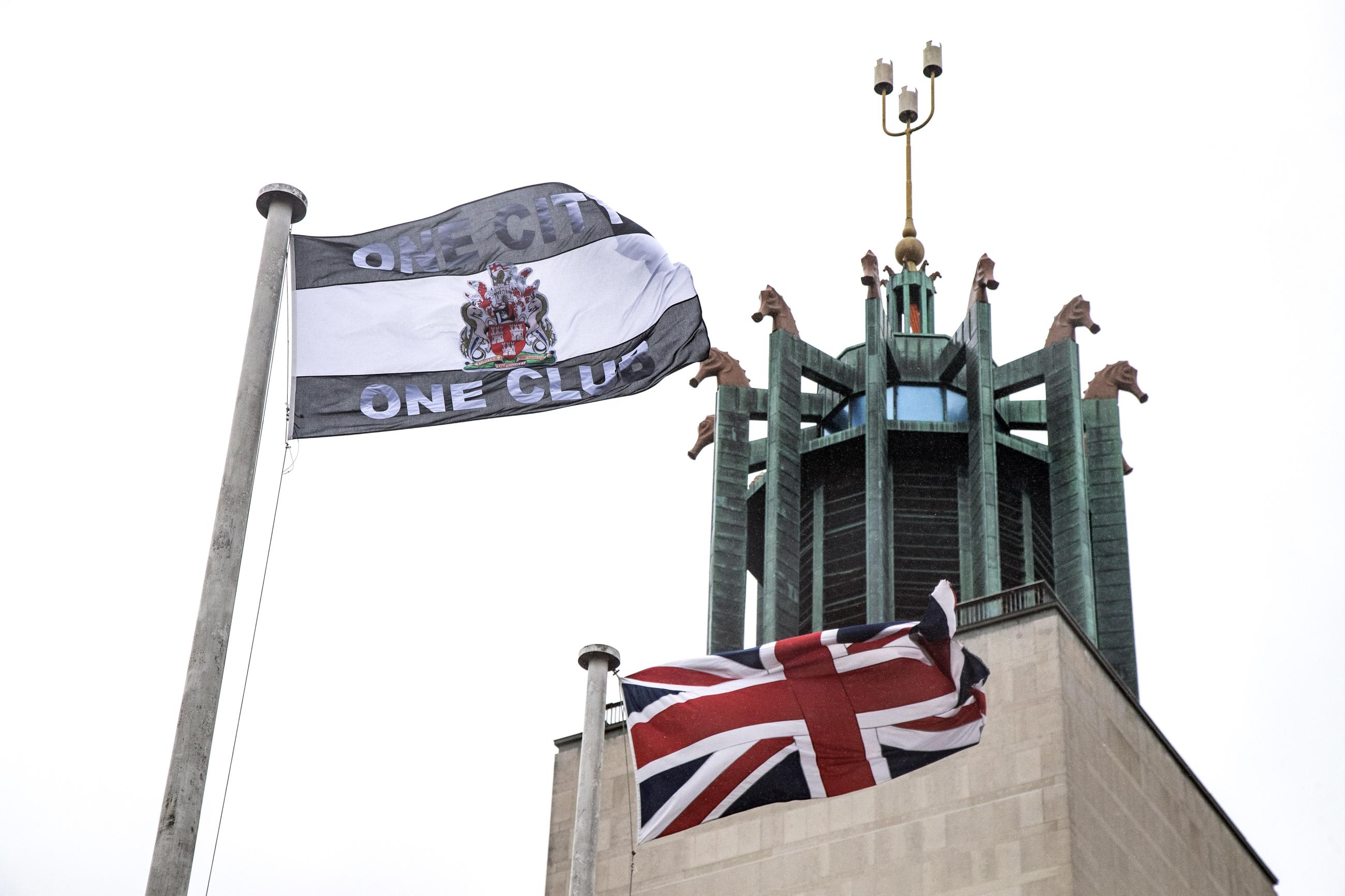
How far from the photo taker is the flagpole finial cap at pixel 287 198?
18062 mm

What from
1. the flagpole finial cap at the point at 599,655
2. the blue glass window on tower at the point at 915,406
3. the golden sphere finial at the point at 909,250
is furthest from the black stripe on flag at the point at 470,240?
the golden sphere finial at the point at 909,250

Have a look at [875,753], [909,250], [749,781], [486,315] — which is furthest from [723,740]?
[909,250]

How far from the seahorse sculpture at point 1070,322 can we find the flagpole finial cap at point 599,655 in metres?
26.0

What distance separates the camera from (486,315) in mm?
19531

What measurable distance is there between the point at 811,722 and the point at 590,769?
2981mm

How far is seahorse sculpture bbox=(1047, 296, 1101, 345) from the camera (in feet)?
151

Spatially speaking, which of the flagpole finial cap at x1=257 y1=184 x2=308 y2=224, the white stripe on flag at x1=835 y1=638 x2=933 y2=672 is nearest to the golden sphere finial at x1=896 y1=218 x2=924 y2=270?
the white stripe on flag at x1=835 y1=638 x2=933 y2=672

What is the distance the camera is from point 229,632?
15.9m

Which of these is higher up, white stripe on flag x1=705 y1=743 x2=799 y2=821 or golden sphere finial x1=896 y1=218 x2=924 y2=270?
golden sphere finial x1=896 y1=218 x2=924 y2=270

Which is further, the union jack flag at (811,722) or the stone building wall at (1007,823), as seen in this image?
the stone building wall at (1007,823)

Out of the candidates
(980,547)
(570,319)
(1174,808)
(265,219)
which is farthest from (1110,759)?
(265,219)

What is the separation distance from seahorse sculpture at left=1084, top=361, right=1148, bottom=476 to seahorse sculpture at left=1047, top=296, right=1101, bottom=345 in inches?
60.9

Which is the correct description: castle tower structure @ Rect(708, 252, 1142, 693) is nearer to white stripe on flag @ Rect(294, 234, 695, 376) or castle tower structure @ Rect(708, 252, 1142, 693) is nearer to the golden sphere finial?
the golden sphere finial

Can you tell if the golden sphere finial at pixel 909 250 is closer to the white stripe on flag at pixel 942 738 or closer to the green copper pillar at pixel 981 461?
the green copper pillar at pixel 981 461
